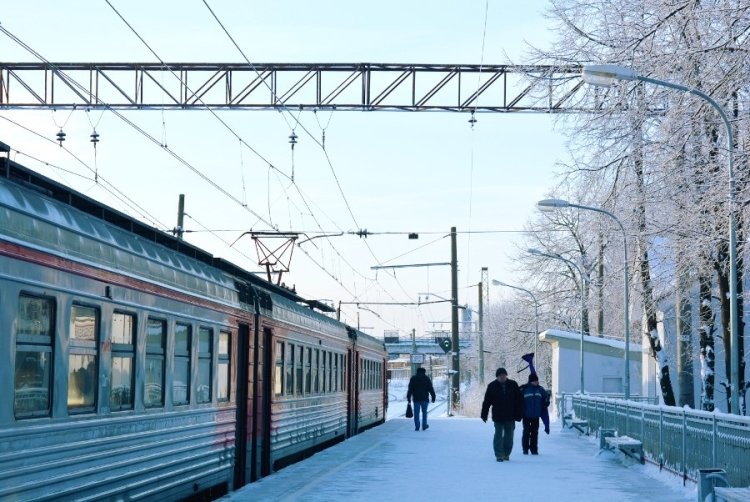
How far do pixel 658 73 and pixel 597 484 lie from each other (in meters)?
6.64

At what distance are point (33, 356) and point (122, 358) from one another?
71.7 inches

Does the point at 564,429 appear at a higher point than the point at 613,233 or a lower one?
lower

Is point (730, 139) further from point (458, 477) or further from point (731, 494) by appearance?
point (731, 494)

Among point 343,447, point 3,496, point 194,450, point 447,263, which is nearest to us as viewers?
point 3,496

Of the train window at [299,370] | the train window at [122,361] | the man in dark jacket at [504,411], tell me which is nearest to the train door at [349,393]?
the man in dark jacket at [504,411]

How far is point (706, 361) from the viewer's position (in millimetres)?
27094

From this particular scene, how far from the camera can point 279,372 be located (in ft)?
56.7

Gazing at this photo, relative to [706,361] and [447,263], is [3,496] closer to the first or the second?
[706,361]

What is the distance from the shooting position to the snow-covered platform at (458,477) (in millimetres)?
14008

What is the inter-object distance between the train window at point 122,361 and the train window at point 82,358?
391 mm

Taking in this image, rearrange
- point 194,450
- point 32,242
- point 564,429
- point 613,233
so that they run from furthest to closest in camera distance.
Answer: point 564,429, point 613,233, point 194,450, point 32,242

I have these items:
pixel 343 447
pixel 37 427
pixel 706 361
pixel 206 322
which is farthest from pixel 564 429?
pixel 37 427

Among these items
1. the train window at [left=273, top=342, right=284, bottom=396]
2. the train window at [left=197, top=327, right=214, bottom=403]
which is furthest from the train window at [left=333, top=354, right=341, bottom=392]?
the train window at [left=197, top=327, right=214, bottom=403]

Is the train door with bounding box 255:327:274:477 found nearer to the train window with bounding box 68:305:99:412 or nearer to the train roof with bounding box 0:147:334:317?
the train roof with bounding box 0:147:334:317
